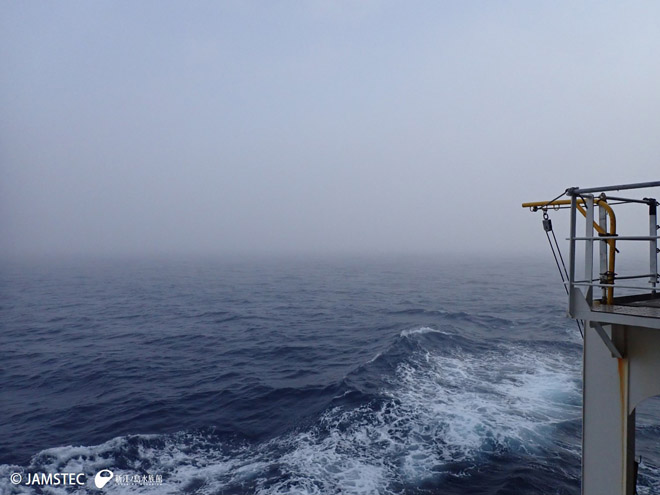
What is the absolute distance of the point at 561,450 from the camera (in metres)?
9.30

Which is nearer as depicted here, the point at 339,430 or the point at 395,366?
the point at 339,430

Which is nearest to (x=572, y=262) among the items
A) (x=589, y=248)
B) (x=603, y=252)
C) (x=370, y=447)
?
(x=589, y=248)

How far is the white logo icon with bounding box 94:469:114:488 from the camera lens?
28.0 ft

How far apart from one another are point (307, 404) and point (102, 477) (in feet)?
19.4

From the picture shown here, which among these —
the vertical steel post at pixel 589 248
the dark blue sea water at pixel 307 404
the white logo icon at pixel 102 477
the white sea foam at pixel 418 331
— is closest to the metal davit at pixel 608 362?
the vertical steel post at pixel 589 248

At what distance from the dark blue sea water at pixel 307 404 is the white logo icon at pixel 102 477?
192mm

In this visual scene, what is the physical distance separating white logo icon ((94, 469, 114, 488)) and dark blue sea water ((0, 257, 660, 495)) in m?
0.19

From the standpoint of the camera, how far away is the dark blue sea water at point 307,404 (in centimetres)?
857

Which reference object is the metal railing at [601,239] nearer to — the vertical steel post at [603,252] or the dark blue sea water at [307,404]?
the vertical steel post at [603,252]

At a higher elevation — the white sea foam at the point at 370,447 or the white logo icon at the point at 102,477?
the white sea foam at the point at 370,447

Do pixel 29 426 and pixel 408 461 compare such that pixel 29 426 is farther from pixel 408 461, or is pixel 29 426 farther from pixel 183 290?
pixel 183 290

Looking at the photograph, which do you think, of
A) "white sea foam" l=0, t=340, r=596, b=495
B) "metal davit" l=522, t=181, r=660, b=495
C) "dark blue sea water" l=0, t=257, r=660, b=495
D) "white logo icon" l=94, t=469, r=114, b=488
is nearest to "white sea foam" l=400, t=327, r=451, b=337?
"dark blue sea water" l=0, t=257, r=660, b=495

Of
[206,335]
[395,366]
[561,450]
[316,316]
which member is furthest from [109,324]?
[561,450]

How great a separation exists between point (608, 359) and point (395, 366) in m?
12.2
